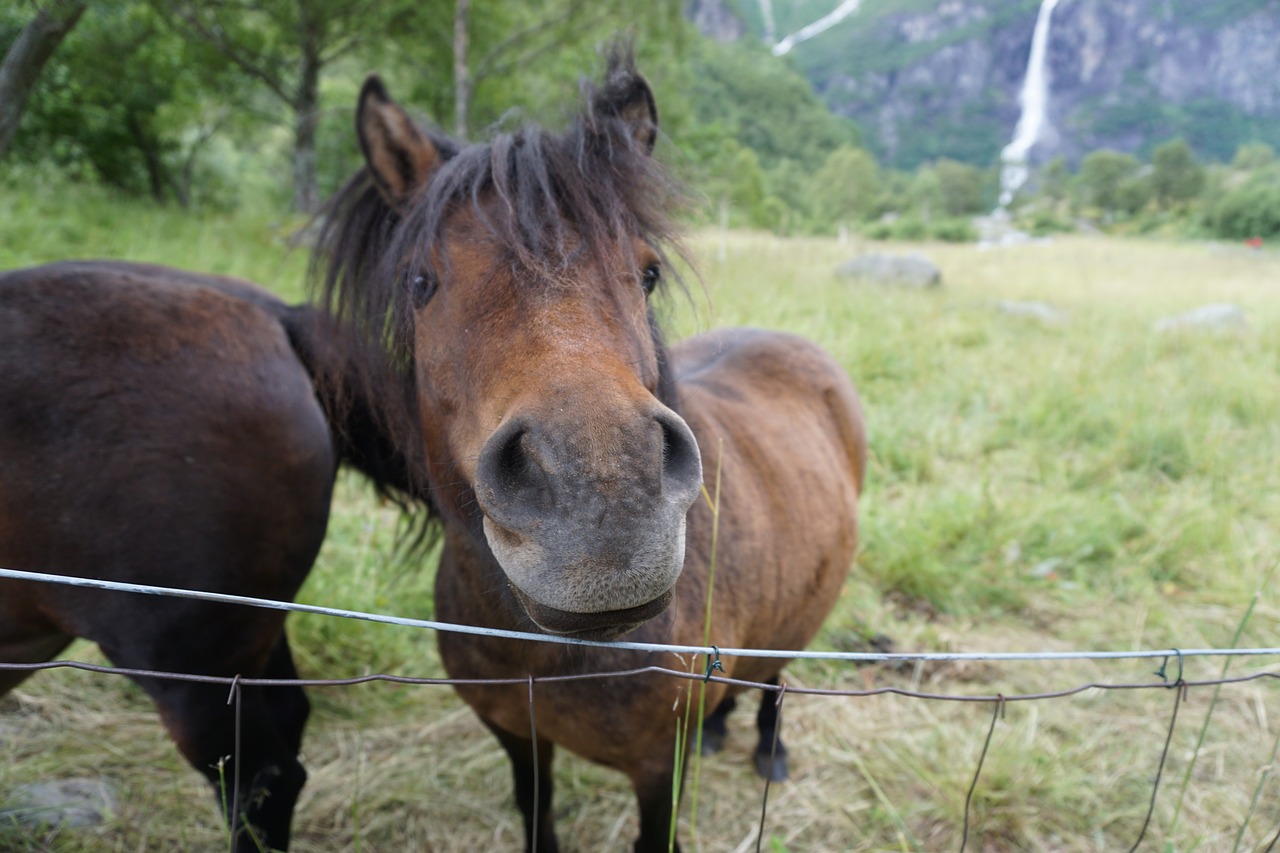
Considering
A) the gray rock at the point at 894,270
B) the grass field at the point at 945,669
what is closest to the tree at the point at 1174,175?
the gray rock at the point at 894,270

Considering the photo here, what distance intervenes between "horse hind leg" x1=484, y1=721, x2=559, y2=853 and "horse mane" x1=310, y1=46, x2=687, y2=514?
36.3 inches

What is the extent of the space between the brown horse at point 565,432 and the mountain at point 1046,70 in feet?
225

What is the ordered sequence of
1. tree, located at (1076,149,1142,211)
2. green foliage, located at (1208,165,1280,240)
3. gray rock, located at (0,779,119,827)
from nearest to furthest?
gray rock, located at (0,779,119,827)
green foliage, located at (1208,165,1280,240)
tree, located at (1076,149,1142,211)

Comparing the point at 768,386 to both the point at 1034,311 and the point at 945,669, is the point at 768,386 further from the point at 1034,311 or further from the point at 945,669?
the point at 1034,311

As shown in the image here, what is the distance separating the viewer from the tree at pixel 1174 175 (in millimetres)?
42125

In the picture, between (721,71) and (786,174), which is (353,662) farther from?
(721,71)

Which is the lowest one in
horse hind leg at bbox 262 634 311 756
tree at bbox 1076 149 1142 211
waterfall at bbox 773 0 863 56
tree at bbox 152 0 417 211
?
horse hind leg at bbox 262 634 311 756

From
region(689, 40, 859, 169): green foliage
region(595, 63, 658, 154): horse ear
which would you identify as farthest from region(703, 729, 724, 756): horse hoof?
region(689, 40, 859, 169): green foliage

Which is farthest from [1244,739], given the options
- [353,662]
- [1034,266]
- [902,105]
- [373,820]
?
[902,105]

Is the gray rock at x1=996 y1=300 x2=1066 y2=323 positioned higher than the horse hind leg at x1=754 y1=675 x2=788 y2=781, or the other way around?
the gray rock at x1=996 y1=300 x2=1066 y2=323

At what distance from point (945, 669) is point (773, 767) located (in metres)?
1.20

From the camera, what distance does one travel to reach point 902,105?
9744 cm

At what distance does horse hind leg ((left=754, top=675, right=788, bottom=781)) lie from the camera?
9.09ft

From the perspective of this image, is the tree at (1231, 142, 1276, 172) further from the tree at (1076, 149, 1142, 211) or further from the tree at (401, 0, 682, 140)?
the tree at (401, 0, 682, 140)
